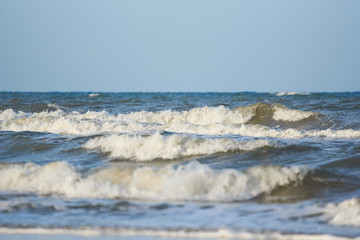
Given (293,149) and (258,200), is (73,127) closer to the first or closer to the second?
(293,149)

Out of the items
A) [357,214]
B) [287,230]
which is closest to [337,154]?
[357,214]

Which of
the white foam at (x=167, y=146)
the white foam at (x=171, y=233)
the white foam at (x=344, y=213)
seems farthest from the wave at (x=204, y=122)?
the white foam at (x=171, y=233)

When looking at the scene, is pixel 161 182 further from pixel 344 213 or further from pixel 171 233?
pixel 344 213

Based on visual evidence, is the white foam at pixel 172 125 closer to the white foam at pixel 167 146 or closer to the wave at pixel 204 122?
the wave at pixel 204 122

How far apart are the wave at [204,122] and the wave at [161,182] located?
5010 mm

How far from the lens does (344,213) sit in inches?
211

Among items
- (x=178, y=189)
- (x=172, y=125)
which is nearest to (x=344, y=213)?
(x=178, y=189)

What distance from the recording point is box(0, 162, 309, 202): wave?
6.54 meters

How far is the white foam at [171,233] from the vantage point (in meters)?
4.74

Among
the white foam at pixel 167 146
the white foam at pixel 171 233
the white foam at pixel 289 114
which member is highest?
the white foam at pixel 289 114

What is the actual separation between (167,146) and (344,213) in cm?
440

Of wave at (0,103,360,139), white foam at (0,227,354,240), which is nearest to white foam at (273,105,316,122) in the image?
wave at (0,103,360,139)

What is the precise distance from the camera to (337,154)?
357 inches

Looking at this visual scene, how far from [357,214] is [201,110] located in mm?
13186
